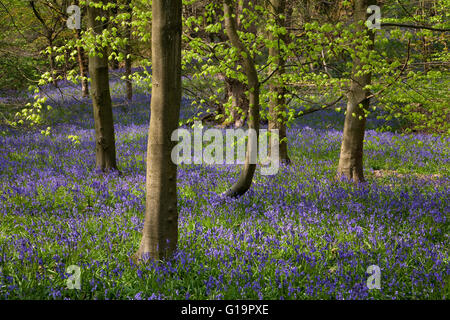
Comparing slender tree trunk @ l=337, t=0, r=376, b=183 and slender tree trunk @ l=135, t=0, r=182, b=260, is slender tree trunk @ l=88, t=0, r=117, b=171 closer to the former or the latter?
slender tree trunk @ l=135, t=0, r=182, b=260

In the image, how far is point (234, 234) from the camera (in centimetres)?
475

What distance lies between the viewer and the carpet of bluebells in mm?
3562

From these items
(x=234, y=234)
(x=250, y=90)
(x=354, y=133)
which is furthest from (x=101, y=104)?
(x=354, y=133)

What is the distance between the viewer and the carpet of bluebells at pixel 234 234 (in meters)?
3.56

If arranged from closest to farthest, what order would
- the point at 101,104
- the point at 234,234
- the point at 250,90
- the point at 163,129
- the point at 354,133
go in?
1. the point at 163,129
2. the point at 234,234
3. the point at 250,90
4. the point at 354,133
5. the point at 101,104

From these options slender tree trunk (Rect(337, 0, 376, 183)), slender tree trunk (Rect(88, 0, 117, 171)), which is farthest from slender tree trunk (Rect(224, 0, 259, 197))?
slender tree trunk (Rect(88, 0, 117, 171))

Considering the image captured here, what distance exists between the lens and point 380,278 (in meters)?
3.71

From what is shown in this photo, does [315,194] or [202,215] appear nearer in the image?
[202,215]

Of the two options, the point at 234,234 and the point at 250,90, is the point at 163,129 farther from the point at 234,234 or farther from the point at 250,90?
the point at 250,90

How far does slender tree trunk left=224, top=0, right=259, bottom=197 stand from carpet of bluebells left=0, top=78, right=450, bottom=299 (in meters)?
0.26

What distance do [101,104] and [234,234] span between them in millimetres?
4639
